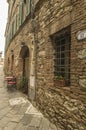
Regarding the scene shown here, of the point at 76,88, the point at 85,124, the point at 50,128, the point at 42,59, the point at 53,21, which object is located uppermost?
the point at 53,21

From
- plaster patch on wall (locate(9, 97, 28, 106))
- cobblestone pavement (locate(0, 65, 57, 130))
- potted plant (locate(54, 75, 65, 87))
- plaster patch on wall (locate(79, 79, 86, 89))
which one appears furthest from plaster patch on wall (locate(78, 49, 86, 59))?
plaster patch on wall (locate(9, 97, 28, 106))

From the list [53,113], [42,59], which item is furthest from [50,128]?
[42,59]

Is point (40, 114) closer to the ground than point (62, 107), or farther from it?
closer to the ground

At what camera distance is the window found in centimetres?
480

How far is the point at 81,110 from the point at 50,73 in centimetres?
186

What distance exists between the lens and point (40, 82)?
620 cm

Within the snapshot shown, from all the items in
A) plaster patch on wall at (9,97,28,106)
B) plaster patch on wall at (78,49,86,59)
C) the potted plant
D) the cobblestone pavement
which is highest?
plaster patch on wall at (78,49,86,59)

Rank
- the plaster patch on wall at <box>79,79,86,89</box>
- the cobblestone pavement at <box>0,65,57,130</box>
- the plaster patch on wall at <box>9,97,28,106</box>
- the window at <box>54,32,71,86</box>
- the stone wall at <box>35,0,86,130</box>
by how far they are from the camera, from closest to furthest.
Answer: the plaster patch on wall at <box>79,79,86,89</box>
the stone wall at <box>35,0,86,130</box>
the cobblestone pavement at <box>0,65,57,130</box>
the window at <box>54,32,71,86</box>
the plaster patch on wall at <box>9,97,28,106</box>

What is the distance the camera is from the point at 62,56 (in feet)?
16.9

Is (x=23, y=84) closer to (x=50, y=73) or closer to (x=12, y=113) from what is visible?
(x=12, y=113)

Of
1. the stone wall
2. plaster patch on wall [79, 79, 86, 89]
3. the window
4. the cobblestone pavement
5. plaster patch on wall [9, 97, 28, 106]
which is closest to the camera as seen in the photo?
plaster patch on wall [79, 79, 86, 89]

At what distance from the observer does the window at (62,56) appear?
4.80 meters

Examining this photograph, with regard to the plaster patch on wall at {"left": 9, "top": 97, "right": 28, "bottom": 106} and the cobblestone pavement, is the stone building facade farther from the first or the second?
the plaster patch on wall at {"left": 9, "top": 97, "right": 28, "bottom": 106}

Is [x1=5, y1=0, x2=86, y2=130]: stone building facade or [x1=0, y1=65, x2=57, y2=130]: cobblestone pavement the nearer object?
[x1=5, y1=0, x2=86, y2=130]: stone building facade
